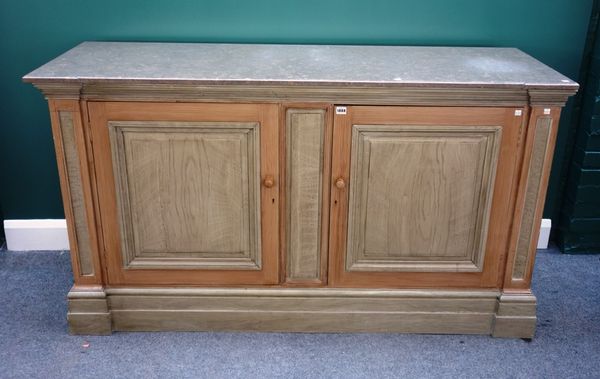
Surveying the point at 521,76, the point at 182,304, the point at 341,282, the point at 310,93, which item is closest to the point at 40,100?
the point at 182,304

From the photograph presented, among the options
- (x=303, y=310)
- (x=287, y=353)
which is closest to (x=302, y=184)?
(x=303, y=310)

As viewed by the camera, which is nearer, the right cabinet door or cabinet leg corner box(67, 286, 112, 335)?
the right cabinet door

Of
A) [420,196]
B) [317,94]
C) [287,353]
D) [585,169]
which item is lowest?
[287,353]

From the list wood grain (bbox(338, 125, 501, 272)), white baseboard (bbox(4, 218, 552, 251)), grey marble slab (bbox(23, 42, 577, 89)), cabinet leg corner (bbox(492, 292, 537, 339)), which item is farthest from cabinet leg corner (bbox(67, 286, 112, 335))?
cabinet leg corner (bbox(492, 292, 537, 339))

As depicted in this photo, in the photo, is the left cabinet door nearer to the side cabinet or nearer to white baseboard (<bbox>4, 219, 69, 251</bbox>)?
the side cabinet

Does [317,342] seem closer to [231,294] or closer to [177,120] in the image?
[231,294]

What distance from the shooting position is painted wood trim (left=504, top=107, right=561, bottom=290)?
167 cm

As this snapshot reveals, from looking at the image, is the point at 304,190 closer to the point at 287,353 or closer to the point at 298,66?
the point at 298,66

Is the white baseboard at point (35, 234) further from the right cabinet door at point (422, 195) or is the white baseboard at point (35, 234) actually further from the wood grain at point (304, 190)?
the right cabinet door at point (422, 195)

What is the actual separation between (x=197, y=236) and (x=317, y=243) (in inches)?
14.7

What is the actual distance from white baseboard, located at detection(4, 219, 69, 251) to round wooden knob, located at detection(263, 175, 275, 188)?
1053 mm

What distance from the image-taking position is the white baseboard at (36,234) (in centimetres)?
236

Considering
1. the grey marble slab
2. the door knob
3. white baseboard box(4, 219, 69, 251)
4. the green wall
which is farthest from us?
white baseboard box(4, 219, 69, 251)

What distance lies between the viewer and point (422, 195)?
176 cm
